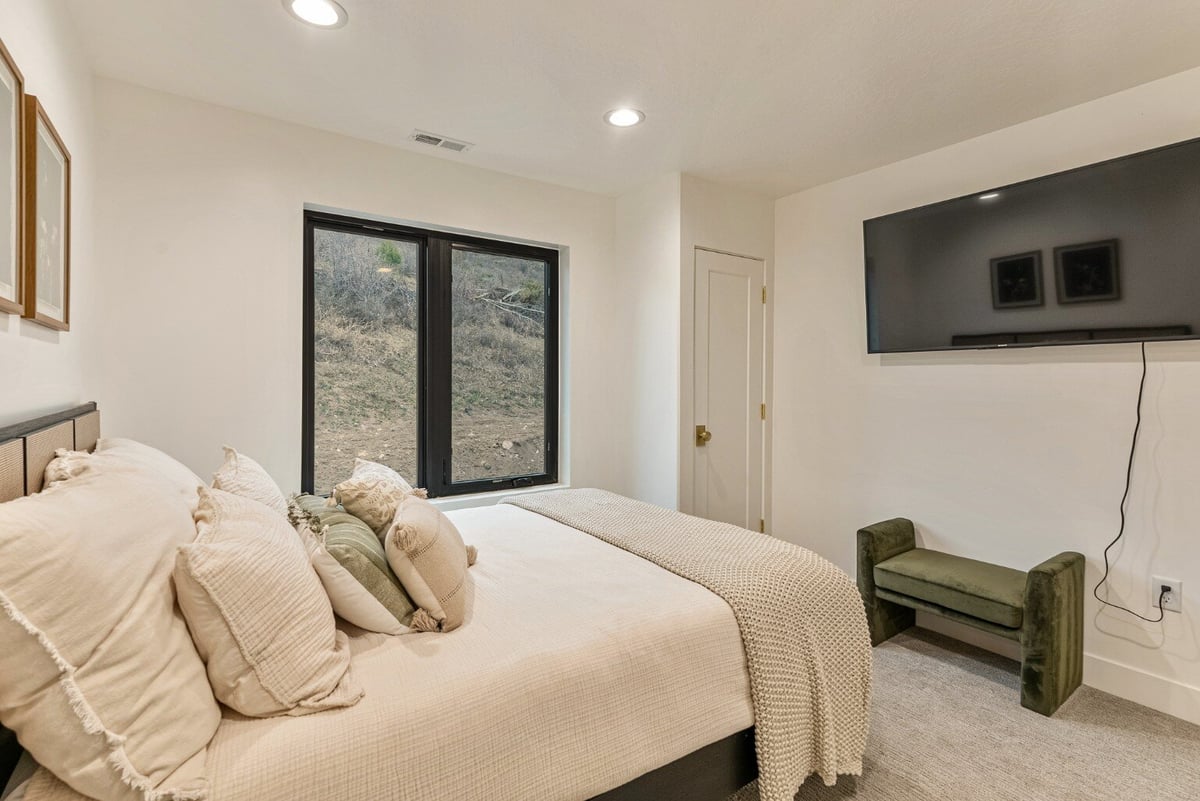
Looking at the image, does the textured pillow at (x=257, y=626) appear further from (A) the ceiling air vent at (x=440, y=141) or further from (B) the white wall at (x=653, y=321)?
(B) the white wall at (x=653, y=321)

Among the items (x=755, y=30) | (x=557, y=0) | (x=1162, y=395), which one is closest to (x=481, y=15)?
(x=557, y=0)

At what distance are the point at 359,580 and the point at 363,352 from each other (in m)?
1.89

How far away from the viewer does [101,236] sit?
2.28m

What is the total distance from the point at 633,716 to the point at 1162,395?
2462 mm

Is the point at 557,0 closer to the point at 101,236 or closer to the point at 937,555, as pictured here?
the point at 101,236

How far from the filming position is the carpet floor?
72.1 inches

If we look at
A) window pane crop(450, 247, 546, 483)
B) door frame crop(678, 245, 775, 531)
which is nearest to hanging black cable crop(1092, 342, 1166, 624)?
door frame crop(678, 245, 775, 531)

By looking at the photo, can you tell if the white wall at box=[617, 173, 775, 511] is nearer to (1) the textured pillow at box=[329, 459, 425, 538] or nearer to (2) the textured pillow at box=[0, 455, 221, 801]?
(1) the textured pillow at box=[329, 459, 425, 538]

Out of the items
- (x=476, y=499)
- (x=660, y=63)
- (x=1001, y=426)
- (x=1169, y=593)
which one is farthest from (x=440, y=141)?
(x=1169, y=593)

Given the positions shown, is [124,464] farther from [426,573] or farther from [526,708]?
[526,708]

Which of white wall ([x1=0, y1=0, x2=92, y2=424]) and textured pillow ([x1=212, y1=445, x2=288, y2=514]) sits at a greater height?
white wall ([x1=0, y1=0, x2=92, y2=424])

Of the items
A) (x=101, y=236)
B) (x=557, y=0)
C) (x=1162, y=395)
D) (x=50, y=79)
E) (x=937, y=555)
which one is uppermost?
(x=557, y=0)

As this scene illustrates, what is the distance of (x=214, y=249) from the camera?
8.20ft

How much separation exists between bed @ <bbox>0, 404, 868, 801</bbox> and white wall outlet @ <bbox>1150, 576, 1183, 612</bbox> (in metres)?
1.97
